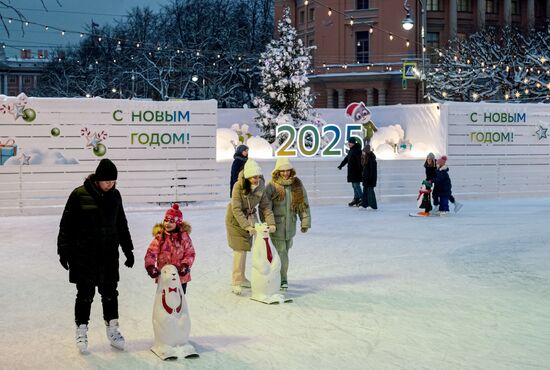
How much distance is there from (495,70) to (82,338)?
125ft

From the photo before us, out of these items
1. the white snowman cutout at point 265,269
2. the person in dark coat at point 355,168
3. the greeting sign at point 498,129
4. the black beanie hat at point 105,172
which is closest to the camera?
the black beanie hat at point 105,172

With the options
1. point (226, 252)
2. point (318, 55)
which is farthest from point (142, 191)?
point (318, 55)

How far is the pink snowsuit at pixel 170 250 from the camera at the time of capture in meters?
7.13

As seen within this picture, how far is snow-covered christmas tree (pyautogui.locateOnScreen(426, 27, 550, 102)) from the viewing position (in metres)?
40.5

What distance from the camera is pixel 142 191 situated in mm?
20250

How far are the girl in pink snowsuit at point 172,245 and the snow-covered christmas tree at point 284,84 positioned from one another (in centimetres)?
2696

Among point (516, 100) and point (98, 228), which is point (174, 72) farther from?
point (98, 228)

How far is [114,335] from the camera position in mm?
7086

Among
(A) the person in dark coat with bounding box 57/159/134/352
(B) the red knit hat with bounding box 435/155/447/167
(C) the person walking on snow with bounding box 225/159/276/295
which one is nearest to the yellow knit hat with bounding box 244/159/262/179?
(C) the person walking on snow with bounding box 225/159/276/295

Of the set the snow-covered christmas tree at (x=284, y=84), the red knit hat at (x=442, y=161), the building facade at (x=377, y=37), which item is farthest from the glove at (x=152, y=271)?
the building facade at (x=377, y=37)

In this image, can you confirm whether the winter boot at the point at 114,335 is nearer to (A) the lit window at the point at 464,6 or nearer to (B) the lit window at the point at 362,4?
(B) the lit window at the point at 362,4

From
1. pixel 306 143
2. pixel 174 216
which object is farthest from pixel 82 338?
pixel 306 143

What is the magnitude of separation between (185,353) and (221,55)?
48.8m

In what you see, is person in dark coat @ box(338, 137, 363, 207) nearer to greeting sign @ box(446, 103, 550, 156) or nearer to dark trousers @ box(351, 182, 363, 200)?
dark trousers @ box(351, 182, 363, 200)
